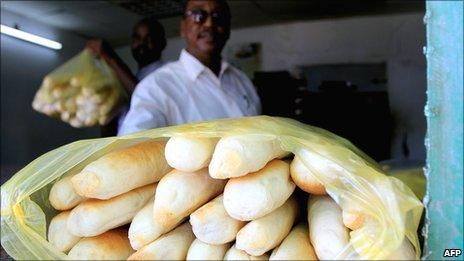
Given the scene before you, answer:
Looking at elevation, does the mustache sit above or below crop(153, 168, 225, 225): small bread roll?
above

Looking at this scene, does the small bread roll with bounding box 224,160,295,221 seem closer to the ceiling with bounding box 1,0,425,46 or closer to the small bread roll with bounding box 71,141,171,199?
the small bread roll with bounding box 71,141,171,199

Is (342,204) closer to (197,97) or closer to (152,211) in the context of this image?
(152,211)

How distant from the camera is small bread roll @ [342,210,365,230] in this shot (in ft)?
2.07

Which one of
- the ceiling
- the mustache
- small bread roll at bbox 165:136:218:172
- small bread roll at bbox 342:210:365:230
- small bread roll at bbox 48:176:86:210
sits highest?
the ceiling

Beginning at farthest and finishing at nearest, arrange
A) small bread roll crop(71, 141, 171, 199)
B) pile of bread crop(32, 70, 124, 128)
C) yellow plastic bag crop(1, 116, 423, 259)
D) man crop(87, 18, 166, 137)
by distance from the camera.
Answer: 1. man crop(87, 18, 166, 137)
2. pile of bread crop(32, 70, 124, 128)
3. small bread roll crop(71, 141, 171, 199)
4. yellow plastic bag crop(1, 116, 423, 259)

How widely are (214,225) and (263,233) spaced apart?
8 cm

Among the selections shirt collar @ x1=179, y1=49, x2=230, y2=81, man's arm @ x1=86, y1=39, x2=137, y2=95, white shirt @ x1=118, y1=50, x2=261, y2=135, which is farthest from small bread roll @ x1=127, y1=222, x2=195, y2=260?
man's arm @ x1=86, y1=39, x2=137, y2=95

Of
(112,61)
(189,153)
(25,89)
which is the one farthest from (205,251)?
(25,89)

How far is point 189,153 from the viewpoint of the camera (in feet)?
2.29

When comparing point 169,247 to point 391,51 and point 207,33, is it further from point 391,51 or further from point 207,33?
point 391,51

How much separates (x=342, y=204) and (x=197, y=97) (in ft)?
5.01

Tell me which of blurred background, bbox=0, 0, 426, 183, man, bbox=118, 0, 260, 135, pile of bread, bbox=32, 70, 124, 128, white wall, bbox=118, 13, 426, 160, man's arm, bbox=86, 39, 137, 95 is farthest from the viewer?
white wall, bbox=118, 13, 426, 160

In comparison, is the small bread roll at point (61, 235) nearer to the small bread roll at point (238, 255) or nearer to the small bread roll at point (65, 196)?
the small bread roll at point (65, 196)

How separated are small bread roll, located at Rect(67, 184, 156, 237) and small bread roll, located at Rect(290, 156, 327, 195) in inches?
10.9
